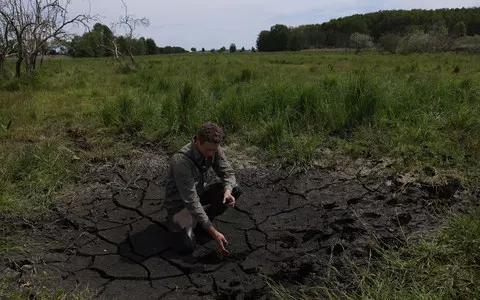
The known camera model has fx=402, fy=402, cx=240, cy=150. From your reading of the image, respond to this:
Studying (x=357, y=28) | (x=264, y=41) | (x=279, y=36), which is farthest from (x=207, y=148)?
(x=357, y=28)

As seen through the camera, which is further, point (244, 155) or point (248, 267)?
point (244, 155)

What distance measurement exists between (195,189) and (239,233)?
59 centimetres

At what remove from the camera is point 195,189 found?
112 inches

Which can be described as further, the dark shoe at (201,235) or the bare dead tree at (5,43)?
the bare dead tree at (5,43)

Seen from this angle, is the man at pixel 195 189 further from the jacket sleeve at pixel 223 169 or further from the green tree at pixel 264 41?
the green tree at pixel 264 41

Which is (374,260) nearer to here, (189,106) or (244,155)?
(244,155)

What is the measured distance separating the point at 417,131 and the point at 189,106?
111 inches

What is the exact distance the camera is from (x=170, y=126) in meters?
5.05

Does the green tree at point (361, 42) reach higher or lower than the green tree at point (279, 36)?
lower

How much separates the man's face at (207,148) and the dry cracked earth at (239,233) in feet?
2.44

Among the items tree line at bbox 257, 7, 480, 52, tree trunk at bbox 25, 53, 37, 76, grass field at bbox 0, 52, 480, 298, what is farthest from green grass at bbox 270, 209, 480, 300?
tree line at bbox 257, 7, 480, 52

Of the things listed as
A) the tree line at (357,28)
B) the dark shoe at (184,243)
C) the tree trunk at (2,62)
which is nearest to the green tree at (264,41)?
the tree line at (357,28)

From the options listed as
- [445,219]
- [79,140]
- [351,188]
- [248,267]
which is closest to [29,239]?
[248,267]

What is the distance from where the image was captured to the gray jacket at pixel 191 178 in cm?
272
